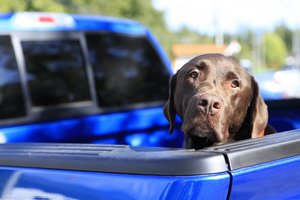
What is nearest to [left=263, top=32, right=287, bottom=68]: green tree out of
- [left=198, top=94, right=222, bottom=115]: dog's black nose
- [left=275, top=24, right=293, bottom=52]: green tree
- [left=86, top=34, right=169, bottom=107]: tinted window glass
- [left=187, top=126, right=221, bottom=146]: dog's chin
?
[left=275, top=24, right=293, bottom=52]: green tree

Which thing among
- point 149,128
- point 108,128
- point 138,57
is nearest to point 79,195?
point 108,128

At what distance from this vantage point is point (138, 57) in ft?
17.0

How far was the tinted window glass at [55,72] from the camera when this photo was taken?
4.36m

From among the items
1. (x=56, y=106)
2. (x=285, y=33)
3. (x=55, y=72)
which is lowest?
(x=285, y=33)

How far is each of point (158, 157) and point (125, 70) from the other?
3.53 m

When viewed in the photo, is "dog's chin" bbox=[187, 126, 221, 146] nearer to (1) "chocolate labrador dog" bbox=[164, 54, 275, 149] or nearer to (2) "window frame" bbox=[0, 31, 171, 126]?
(1) "chocolate labrador dog" bbox=[164, 54, 275, 149]

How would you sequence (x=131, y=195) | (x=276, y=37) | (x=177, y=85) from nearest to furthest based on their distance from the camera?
(x=131, y=195) < (x=177, y=85) < (x=276, y=37)

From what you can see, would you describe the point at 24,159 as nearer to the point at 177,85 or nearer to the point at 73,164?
the point at 73,164

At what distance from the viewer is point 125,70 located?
16.6ft

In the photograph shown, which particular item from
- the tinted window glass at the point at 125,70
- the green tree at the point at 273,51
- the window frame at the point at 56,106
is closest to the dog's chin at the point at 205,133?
the window frame at the point at 56,106

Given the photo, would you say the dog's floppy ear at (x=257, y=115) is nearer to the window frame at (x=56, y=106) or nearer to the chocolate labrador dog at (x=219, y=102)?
the chocolate labrador dog at (x=219, y=102)

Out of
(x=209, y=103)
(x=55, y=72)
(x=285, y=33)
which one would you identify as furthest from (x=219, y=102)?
(x=285, y=33)

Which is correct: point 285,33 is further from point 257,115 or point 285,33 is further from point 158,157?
point 158,157

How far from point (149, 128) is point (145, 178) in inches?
116
